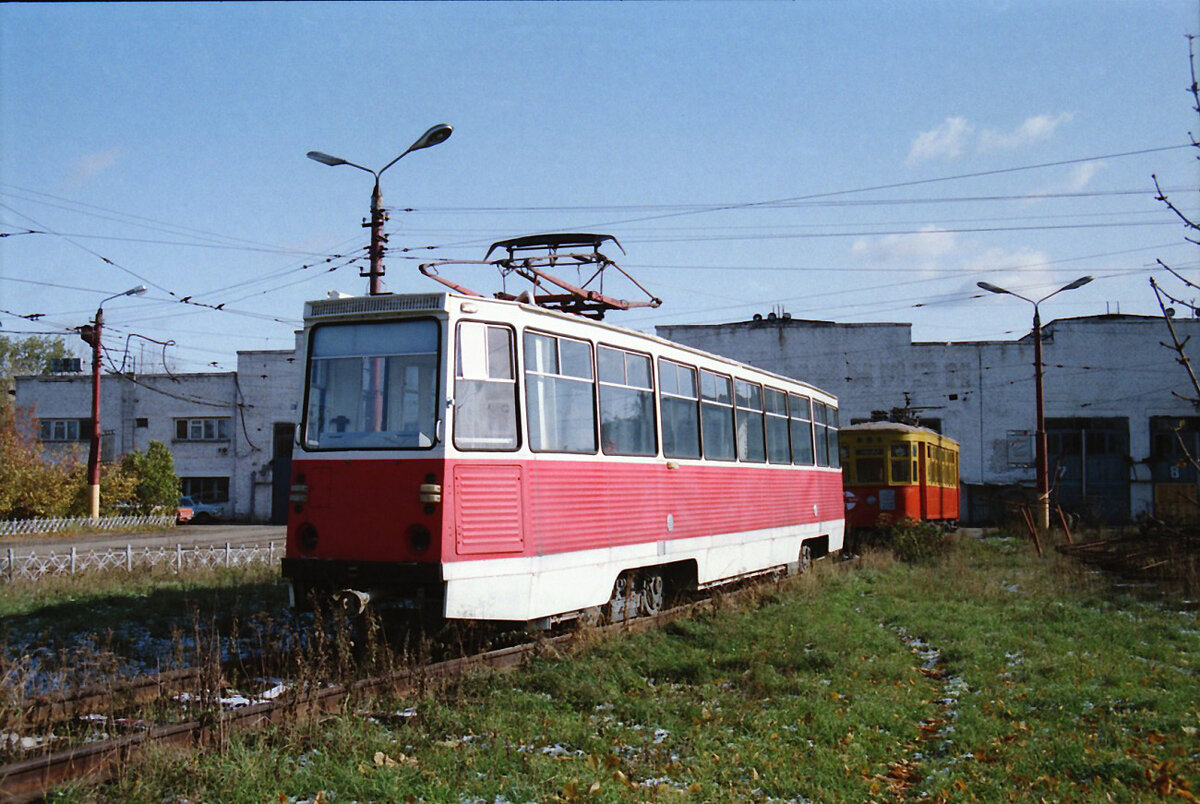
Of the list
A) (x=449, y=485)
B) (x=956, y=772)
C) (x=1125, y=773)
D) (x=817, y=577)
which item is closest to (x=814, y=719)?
(x=956, y=772)

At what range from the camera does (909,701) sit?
8.02 metres

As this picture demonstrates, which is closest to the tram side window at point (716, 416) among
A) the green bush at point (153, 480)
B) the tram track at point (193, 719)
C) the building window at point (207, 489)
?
the tram track at point (193, 719)

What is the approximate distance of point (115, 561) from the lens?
1867 centimetres

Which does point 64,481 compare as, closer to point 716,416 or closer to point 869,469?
point 869,469

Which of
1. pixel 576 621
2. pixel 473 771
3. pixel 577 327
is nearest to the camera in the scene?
pixel 473 771

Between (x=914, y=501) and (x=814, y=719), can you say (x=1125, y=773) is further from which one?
(x=914, y=501)

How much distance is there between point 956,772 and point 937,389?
40.2 metres

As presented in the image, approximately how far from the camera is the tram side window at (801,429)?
56.1 ft

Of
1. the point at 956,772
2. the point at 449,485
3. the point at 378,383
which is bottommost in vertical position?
the point at 956,772

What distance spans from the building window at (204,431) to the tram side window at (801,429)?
36795 mm

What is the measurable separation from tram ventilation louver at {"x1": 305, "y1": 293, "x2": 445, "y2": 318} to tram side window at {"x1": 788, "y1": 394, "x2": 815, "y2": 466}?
9.25 m

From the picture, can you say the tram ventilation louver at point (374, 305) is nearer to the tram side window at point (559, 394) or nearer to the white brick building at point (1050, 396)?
the tram side window at point (559, 394)

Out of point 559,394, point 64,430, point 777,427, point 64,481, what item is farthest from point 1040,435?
point 64,430

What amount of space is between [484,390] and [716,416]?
505 centimetres
